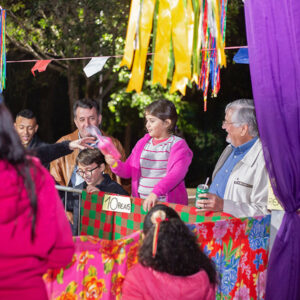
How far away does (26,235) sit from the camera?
1.98m

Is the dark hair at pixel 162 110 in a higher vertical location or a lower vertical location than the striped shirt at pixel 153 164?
higher

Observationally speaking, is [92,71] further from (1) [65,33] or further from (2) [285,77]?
(1) [65,33]

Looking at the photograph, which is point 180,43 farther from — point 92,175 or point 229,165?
point 92,175

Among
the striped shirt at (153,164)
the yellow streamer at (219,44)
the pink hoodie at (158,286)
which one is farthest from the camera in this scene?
the striped shirt at (153,164)

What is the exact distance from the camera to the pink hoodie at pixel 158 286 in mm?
2510

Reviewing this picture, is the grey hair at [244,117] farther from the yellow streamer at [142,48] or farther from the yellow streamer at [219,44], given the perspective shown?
the yellow streamer at [142,48]

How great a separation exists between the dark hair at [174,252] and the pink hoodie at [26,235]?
55cm

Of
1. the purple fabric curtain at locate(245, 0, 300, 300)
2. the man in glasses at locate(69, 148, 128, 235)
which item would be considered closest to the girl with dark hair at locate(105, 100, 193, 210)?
the man in glasses at locate(69, 148, 128, 235)

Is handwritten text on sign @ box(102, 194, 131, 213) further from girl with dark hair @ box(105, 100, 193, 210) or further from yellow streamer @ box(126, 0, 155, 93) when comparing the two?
yellow streamer @ box(126, 0, 155, 93)

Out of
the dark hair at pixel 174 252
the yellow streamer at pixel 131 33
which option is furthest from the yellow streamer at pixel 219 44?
the dark hair at pixel 174 252

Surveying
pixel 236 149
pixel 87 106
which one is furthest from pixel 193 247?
pixel 87 106

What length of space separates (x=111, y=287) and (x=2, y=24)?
11.9ft

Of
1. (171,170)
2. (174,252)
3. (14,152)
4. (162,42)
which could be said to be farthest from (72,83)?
(14,152)

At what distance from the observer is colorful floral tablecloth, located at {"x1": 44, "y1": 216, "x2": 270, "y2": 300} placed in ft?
8.35
